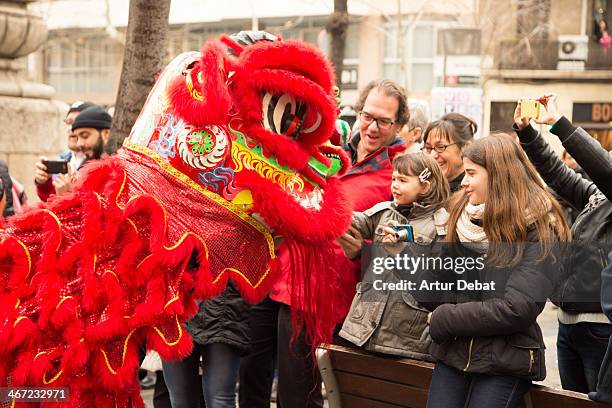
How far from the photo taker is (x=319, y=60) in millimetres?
3260

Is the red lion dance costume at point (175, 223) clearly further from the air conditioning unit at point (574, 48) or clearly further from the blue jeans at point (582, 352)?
the air conditioning unit at point (574, 48)

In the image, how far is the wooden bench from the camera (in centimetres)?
427

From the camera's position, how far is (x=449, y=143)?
509 centimetres

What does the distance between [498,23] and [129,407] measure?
25.5 m

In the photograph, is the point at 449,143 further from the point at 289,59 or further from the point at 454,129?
the point at 289,59

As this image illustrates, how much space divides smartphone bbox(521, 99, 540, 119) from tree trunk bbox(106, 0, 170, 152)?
2832mm

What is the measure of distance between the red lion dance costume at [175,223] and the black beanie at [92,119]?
2.67 metres

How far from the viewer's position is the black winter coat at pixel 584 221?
12.7 feet

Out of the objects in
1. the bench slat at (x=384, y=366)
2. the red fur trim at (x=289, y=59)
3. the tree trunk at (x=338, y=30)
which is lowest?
the bench slat at (x=384, y=366)

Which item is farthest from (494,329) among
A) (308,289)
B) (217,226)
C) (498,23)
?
(498,23)

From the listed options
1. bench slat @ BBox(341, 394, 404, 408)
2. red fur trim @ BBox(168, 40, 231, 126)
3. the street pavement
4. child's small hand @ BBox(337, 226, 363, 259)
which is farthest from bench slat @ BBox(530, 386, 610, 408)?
the street pavement

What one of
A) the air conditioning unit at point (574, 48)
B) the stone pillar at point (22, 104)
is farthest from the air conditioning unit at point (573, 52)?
the stone pillar at point (22, 104)

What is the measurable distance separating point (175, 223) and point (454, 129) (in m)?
2.39

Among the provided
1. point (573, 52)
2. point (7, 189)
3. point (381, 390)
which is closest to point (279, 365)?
point (381, 390)
